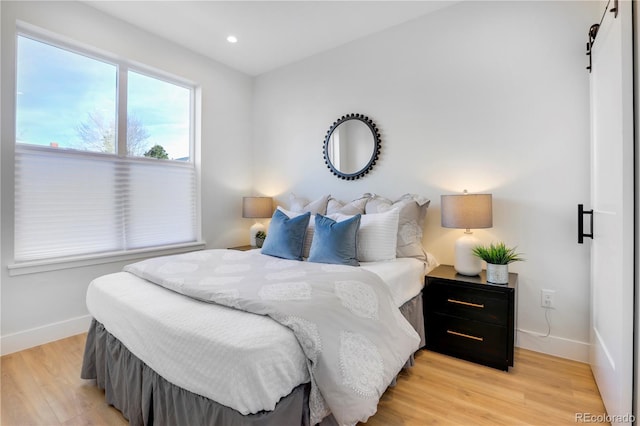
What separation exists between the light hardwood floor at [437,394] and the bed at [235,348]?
0.17m

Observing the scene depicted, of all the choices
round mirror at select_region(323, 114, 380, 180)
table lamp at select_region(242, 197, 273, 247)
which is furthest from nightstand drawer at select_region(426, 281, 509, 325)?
table lamp at select_region(242, 197, 273, 247)

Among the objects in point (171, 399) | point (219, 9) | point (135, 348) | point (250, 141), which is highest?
point (219, 9)

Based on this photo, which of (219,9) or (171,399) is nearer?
(171,399)

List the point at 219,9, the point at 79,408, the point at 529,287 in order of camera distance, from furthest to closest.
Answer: the point at 219,9, the point at 529,287, the point at 79,408

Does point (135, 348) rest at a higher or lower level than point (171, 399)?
higher

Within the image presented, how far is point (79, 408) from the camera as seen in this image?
66.1 inches

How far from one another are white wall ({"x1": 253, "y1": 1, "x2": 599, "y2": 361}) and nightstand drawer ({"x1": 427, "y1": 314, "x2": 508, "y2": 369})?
491 mm

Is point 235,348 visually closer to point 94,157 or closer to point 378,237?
point 378,237

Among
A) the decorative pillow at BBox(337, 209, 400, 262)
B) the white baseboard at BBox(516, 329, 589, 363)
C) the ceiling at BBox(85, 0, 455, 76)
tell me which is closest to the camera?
the white baseboard at BBox(516, 329, 589, 363)

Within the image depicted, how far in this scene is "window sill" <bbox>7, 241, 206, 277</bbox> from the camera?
2.39m

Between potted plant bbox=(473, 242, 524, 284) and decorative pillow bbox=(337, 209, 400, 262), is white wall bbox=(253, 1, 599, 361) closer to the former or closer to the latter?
potted plant bbox=(473, 242, 524, 284)

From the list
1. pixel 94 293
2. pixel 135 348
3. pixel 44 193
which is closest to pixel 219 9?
pixel 44 193

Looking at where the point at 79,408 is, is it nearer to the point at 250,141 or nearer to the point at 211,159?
the point at 211,159

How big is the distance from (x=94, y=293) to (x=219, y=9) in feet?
8.23
